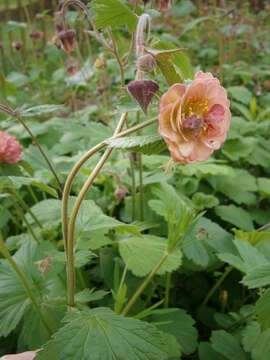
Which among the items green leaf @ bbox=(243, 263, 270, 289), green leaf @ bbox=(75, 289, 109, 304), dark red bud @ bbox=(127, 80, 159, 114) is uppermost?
dark red bud @ bbox=(127, 80, 159, 114)

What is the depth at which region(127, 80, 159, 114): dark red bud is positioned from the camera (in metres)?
0.56

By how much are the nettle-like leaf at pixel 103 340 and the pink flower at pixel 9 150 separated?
39cm

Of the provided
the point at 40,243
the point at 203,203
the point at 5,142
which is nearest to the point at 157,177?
the point at 203,203

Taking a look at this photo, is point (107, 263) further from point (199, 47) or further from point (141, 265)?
point (199, 47)

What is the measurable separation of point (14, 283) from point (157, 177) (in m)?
0.59

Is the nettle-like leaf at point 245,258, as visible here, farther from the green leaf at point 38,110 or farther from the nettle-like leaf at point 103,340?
the green leaf at point 38,110

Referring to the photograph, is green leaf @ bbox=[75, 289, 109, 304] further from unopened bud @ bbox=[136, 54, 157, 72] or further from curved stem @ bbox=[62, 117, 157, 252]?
unopened bud @ bbox=[136, 54, 157, 72]

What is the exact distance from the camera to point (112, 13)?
26.1 inches

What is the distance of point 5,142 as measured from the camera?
84cm

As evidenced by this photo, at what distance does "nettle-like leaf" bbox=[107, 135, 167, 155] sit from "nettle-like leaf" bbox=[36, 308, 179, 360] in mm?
304

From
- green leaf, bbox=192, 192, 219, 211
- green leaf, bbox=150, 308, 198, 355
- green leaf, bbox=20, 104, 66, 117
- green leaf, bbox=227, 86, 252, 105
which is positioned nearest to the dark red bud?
green leaf, bbox=20, 104, 66, 117

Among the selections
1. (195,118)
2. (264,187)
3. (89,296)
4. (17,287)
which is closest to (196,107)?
(195,118)

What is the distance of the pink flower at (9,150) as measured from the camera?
836mm

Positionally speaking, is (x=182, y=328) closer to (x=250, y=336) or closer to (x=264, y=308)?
(x=250, y=336)
